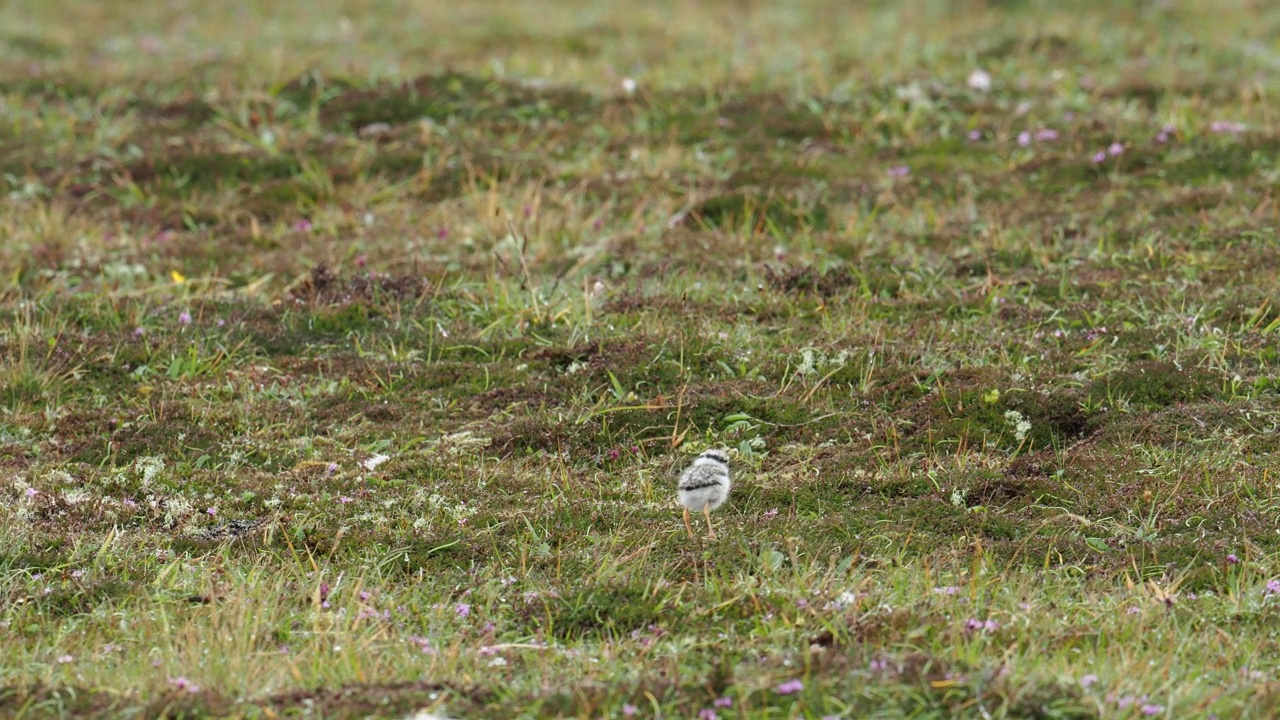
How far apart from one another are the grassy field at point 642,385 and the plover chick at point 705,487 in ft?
0.32

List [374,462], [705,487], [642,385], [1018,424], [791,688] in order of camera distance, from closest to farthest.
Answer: [791,688] → [705,487] → [374,462] → [1018,424] → [642,385]

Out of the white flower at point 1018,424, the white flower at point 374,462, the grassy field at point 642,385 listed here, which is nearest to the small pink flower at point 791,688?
the grassy field at point 642,385

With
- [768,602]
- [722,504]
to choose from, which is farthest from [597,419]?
[768,602]

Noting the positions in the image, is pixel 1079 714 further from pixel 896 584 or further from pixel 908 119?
pixel 908 119

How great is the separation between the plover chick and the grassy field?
0.10 meters

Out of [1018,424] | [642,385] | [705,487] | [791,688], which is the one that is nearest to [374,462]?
[642,385]

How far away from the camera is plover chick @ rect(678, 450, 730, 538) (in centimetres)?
550

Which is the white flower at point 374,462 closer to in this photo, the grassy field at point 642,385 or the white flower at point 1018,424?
the grassy field at point 642,385

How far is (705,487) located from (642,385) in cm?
130

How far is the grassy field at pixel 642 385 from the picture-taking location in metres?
4.54

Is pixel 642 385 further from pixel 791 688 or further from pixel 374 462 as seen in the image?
pixel 791 688

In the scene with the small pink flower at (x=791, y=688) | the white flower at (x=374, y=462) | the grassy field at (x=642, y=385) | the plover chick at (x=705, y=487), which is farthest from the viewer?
the white flower at (x=374, y=462)

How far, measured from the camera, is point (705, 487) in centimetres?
550

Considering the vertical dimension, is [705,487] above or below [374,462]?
above
